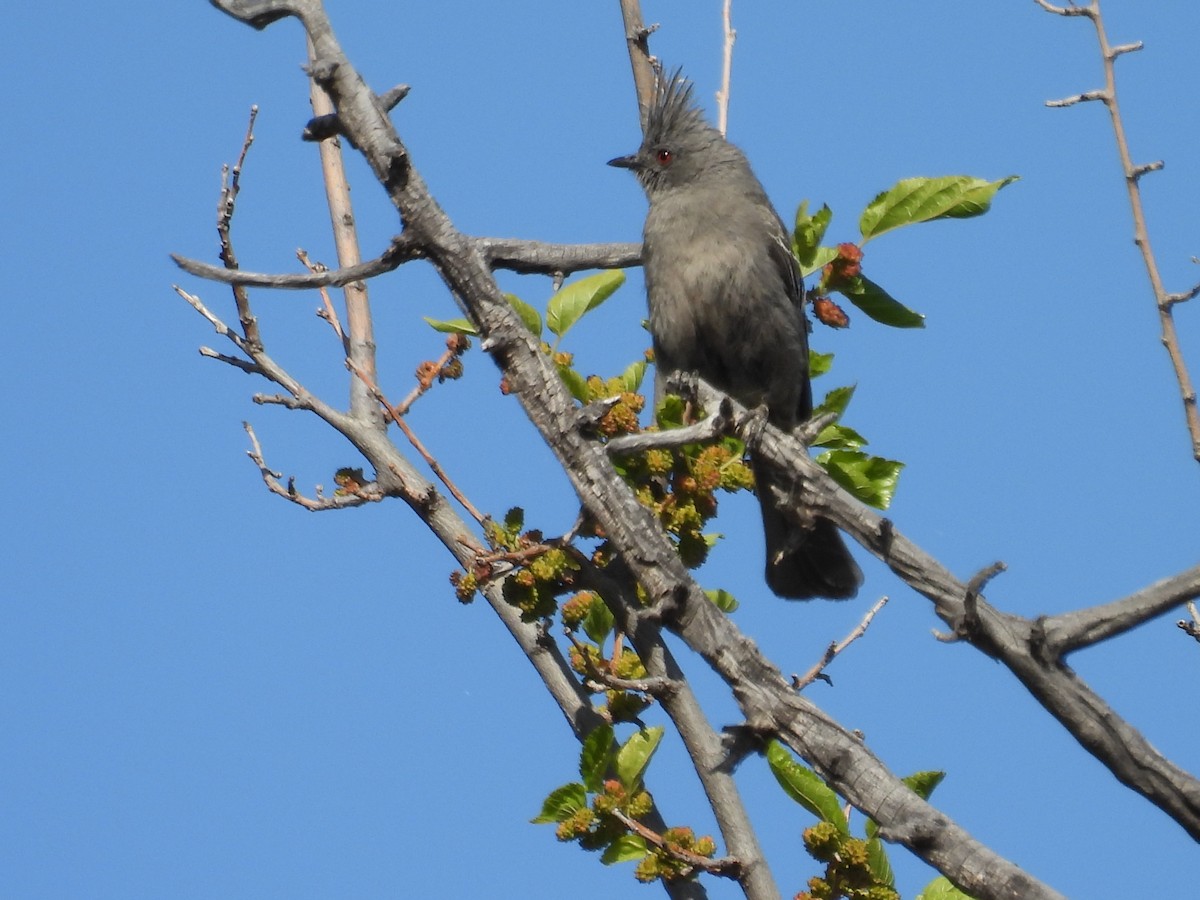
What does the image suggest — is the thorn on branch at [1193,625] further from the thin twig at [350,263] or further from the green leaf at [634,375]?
the thin twig at [350,263]

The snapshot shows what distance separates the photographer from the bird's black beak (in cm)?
773

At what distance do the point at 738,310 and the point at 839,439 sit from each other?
1927 mm

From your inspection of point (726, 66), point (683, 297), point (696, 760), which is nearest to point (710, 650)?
point (696, 760)

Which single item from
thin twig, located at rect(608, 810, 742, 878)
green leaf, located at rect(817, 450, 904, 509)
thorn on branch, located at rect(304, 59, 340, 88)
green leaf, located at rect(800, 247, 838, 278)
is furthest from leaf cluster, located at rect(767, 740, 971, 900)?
thorn on branch, located at rect(304, 59, 340, 88)

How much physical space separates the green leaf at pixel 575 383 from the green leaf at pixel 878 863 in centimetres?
177

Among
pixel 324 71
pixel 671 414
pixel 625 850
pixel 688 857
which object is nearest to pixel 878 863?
pixel 688 857

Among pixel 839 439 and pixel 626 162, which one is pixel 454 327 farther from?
pixel 626 162

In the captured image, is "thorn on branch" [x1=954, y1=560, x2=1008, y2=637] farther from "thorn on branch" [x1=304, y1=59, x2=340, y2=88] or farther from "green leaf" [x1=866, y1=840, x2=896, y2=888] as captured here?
"thorn on branch" [x1=304, y1=59, x2=340, y2=88]

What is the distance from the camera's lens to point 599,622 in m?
4.52

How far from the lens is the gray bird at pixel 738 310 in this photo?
6672 mm

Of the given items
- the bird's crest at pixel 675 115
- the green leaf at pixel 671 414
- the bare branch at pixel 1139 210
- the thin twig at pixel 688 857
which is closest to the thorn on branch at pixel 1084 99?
the bare branch at pixel 1139 210

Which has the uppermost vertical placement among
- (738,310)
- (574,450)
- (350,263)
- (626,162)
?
(626,162)

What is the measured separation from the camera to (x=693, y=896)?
13.2 feet

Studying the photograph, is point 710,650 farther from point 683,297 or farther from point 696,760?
point 683,297
